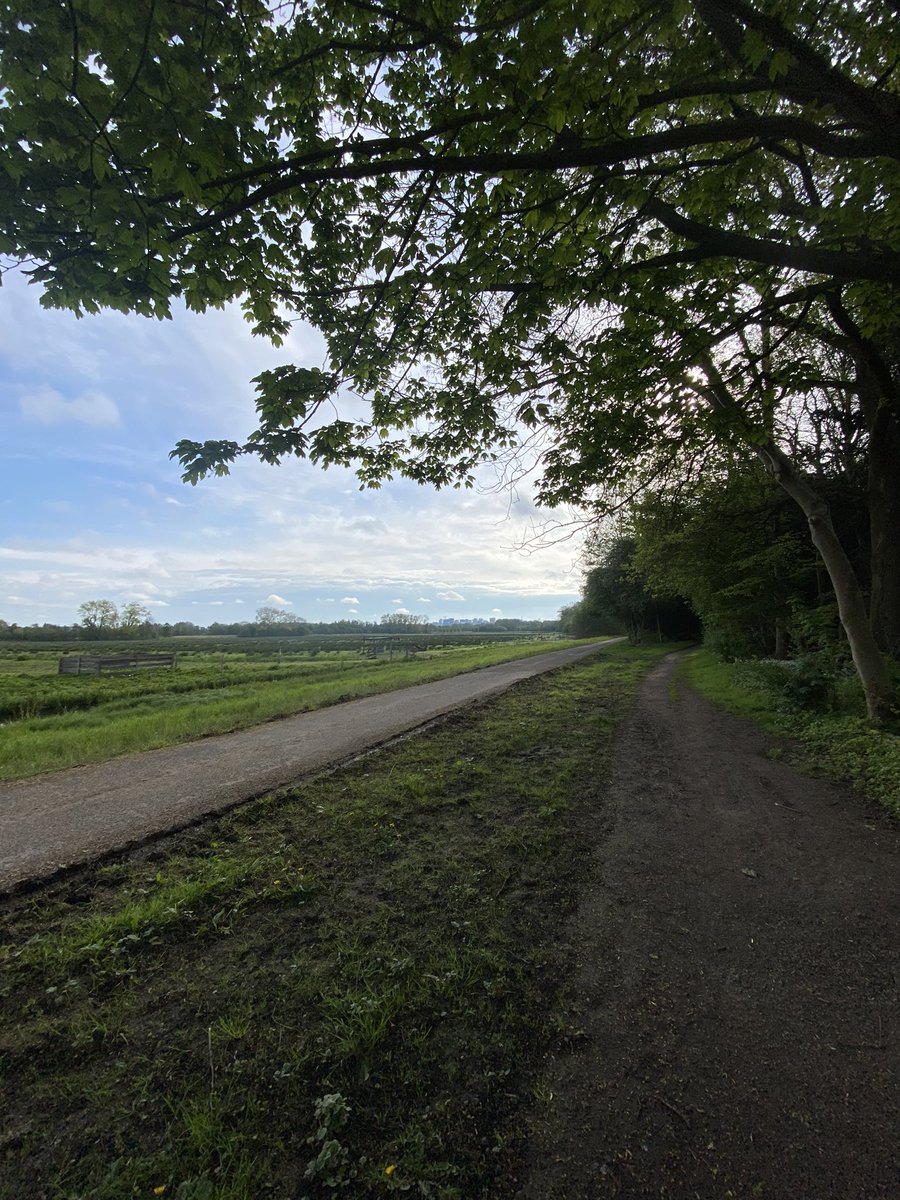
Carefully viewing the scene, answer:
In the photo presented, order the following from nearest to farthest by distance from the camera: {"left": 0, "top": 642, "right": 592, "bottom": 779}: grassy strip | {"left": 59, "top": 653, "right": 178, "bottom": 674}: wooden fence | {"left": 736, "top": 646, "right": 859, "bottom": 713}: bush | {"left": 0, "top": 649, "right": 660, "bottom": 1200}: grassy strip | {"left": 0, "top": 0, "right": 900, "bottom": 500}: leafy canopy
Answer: {"left": 0, "top": 649, "right": 660, "bottom": 1200}: grassy strip
{"left": 0, "top": 0, "right": 900, "bottom": 500}: leafy canopy
{"left": 0, "top": 642, "right": 592, "bottom": 779}: grassy strip
{"left": 736, "top": 646, "right": 859, "bottom": 713}: bush
{"left": 59, "top": 653, "right": 178, "bottom": 674}: wooden fence

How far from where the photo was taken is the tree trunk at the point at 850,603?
7863mm

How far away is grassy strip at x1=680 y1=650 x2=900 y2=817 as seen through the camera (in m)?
5.76

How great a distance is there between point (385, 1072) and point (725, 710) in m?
10.9

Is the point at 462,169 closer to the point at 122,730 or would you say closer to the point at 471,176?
the point at 471,176

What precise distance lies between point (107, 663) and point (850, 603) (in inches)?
1638

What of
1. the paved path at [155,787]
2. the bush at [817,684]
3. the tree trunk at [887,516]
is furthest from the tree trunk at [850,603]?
the paved path at [155,787]

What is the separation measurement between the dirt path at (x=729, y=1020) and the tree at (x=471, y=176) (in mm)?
5002

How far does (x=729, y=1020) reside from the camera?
8.08ft

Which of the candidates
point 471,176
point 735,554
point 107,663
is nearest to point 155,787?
point 471,176

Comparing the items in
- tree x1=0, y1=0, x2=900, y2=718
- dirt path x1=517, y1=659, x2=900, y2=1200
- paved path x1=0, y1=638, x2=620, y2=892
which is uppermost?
tree x1=0, y1=0, x2=900, y2=718

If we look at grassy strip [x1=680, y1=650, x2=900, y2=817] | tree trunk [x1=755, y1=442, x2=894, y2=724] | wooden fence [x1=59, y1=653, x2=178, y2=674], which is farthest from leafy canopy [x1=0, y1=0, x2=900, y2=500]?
wooden fence [x1=59, y1=653, x2=178, y2=674]

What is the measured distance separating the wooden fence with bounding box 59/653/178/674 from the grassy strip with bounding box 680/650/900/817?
3909 cm

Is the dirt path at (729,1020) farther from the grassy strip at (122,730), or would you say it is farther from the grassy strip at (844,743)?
the grassy strip at (122,730)

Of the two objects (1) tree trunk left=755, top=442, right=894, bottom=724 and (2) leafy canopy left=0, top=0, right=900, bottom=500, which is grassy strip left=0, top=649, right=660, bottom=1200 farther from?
(1) tree trunk left=755, top=442, right=894, bottom=724
